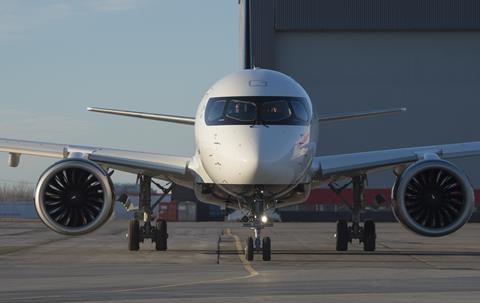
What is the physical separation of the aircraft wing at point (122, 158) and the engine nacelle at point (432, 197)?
4675mm

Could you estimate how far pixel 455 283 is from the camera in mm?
14812

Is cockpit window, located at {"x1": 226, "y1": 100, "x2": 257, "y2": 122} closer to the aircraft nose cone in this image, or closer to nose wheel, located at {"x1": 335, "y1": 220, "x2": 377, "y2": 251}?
the aircraft nose cone

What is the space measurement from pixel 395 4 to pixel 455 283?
158ft

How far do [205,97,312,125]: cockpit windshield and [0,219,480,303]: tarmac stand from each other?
105 inches

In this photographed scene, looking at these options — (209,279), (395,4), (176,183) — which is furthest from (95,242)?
(395,4)

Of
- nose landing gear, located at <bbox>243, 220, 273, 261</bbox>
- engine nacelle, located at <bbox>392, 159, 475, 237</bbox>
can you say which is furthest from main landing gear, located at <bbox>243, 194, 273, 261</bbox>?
engine nacelle, located at <bbox>392, 159, 475, 237</bbox>

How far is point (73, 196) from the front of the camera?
70.5 ft

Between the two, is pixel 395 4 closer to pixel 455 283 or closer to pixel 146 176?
pixel 146 176

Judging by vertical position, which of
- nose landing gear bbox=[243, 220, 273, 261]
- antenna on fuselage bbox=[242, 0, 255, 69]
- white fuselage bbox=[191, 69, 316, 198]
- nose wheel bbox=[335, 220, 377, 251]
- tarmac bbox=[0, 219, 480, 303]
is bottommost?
tarmac bbox=[0, 219, 480, 303]

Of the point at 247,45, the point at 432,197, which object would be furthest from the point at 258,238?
the point at 247,45

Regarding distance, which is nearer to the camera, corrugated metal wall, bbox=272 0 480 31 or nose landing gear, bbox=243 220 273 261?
nose landing gear, bbox=243 220 273 261

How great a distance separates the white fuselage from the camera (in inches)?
766

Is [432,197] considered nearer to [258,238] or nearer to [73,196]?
[258,238]

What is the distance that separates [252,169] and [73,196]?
13.8ft
